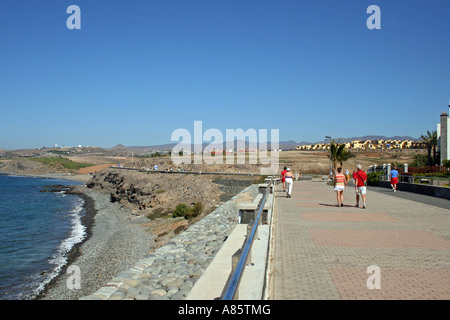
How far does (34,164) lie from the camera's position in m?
156

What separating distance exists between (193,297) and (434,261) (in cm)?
458

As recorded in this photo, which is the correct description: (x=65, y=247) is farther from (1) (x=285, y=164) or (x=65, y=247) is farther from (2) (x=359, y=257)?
(1) (x=285, y=164)

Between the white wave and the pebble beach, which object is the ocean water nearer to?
the white wave

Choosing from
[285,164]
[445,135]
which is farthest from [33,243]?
[285,164]

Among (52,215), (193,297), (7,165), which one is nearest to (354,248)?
(193,297)

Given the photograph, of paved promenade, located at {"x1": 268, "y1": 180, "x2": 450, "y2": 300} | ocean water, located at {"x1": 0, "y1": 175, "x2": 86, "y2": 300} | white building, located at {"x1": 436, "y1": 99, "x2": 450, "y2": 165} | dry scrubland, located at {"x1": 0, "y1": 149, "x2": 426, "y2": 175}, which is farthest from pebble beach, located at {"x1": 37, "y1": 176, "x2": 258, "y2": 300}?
dry scrubland, located at {"x1": 0, "y1": 149, "x2": 426, "y2": 175}

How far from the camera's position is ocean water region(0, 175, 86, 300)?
17516 millimetres

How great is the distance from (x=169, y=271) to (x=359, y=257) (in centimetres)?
357

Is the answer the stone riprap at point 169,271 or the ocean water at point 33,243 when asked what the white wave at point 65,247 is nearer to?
the ocean water at point 33,243

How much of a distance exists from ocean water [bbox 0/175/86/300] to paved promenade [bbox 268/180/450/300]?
38.6 feet

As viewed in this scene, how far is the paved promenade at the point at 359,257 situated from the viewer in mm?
5469

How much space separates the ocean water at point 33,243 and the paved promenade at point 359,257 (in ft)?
38.6
